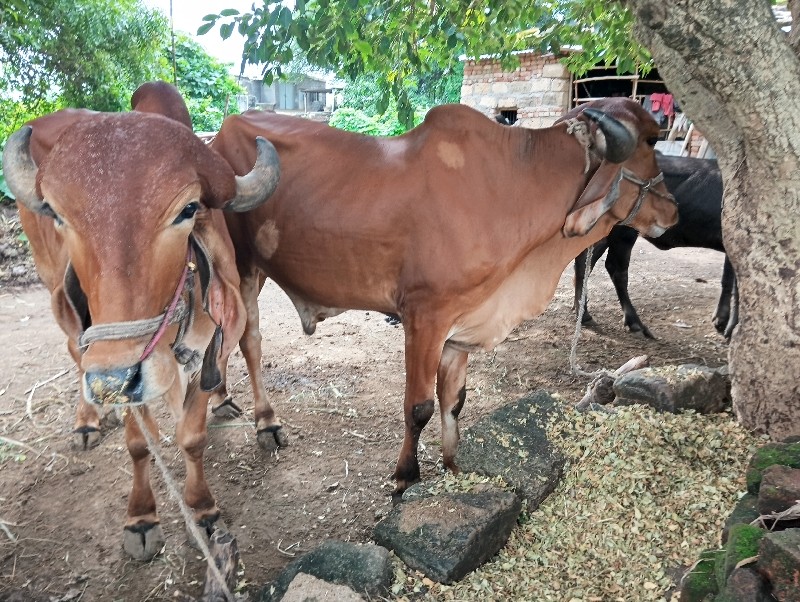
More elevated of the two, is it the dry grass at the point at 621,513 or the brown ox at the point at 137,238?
the brown ox at the point at 137,238

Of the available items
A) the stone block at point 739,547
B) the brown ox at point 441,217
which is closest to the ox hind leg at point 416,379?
the brown ox at point 441,217

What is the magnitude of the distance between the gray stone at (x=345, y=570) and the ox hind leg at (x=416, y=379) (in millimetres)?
657

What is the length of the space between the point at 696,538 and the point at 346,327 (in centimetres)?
344

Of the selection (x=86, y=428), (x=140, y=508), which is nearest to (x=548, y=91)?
(x=86, y=428)

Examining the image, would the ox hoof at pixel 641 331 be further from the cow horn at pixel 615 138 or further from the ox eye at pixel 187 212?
the ox eye at pixel 187 212

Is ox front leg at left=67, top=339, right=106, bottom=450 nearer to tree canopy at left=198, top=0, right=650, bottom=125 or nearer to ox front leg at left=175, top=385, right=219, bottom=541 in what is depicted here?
ox front leg at left=175, top=385, right=219, bottom=541

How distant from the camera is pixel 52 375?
4258 mm

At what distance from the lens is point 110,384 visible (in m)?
1.68

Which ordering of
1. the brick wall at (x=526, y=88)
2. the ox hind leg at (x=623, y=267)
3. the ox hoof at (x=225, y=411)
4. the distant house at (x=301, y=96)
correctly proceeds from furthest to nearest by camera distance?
the distant house at (x=301, y=96), the brick wall at (x=526, y=88), the ox hind leg at (x=623, y=267), the ox hoof at (x=225, y=411)

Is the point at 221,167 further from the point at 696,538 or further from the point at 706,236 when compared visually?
the point at 706,236

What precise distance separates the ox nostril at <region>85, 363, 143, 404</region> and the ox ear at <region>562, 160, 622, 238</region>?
1.93 meters

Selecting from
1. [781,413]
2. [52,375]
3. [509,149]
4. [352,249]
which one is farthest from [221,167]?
[52,375]

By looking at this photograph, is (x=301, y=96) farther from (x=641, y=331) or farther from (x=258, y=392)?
(x=258, y=392)

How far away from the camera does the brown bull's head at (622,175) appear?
270 cm
